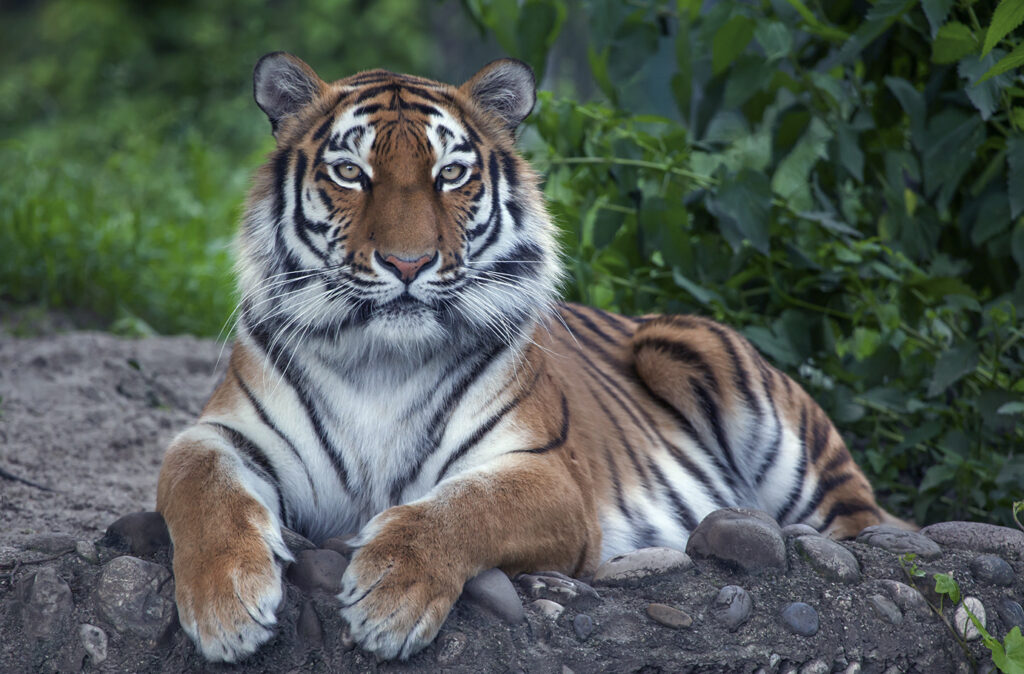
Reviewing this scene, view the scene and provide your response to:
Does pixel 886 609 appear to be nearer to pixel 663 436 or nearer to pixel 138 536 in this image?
pixel 663 436

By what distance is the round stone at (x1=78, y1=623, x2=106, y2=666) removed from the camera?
2.01 metres

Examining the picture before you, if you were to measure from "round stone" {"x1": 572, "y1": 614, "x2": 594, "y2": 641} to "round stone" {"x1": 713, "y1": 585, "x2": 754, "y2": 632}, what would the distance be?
10.7 inches

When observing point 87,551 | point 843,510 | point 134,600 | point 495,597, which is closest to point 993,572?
point 843,510

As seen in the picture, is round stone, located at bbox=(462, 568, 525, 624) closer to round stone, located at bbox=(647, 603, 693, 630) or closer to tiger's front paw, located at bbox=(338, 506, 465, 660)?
tiger's front paw, located at bbox=(338, 506, 465, 660)

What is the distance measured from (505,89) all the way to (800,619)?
1455mm

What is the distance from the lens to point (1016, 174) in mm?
2885

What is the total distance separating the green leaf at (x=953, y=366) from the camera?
3068 mm

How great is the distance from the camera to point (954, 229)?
3.45 meters

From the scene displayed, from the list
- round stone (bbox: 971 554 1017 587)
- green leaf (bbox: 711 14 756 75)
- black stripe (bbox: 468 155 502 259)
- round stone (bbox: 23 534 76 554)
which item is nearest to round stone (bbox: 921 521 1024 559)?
round stone (bbox: 971 554 1017 587)

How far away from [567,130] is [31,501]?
2045mm

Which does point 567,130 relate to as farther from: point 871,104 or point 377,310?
point 377,310

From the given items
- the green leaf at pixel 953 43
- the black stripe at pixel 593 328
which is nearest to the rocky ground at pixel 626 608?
the black stripe at pixel 593 328

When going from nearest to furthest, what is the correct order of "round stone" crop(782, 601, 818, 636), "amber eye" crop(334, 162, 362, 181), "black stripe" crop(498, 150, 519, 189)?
"round stone" crop(782, 601, 818, 636) < "amber eye" crop(334, 162, 362, 181) < "black stripe" crop(498, 150, 519, 189)

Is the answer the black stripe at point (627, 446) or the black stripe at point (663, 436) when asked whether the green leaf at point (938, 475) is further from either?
the black stripe at point (627, 446)
